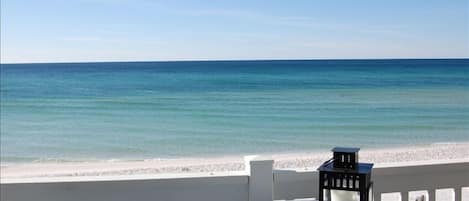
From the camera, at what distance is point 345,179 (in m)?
1.38

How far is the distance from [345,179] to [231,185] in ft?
1.25

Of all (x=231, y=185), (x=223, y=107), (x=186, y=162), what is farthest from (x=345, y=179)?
(x=223, y=107)

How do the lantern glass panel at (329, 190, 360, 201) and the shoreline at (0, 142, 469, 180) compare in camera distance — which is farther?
the shoreline at (0, 142, 469, 180)

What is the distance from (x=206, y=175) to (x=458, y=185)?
2.97 feet

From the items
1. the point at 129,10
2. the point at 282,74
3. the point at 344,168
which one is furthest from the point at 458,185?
the point at 282,74

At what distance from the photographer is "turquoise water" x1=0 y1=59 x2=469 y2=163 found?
8898mm

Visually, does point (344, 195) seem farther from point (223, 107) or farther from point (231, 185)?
point (223, 107)

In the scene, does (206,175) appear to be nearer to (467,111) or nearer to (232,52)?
(467,111)

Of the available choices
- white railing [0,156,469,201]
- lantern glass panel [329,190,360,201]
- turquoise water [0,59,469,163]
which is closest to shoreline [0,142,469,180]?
turquoise water [0,59,469,163]

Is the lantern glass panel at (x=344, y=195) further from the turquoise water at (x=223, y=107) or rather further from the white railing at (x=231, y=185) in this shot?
the turquoise water at (x=223, y=107)

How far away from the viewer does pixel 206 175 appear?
1.57 m

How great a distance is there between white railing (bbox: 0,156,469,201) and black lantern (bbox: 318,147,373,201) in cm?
19

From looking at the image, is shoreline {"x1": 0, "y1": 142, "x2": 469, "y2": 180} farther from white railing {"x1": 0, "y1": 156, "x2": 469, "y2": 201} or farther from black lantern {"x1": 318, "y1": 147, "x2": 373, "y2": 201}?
black lantern {"x1": 318, "y1": 147, "x2": 373, "y2": 201}

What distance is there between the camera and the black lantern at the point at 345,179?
4.48 ft
